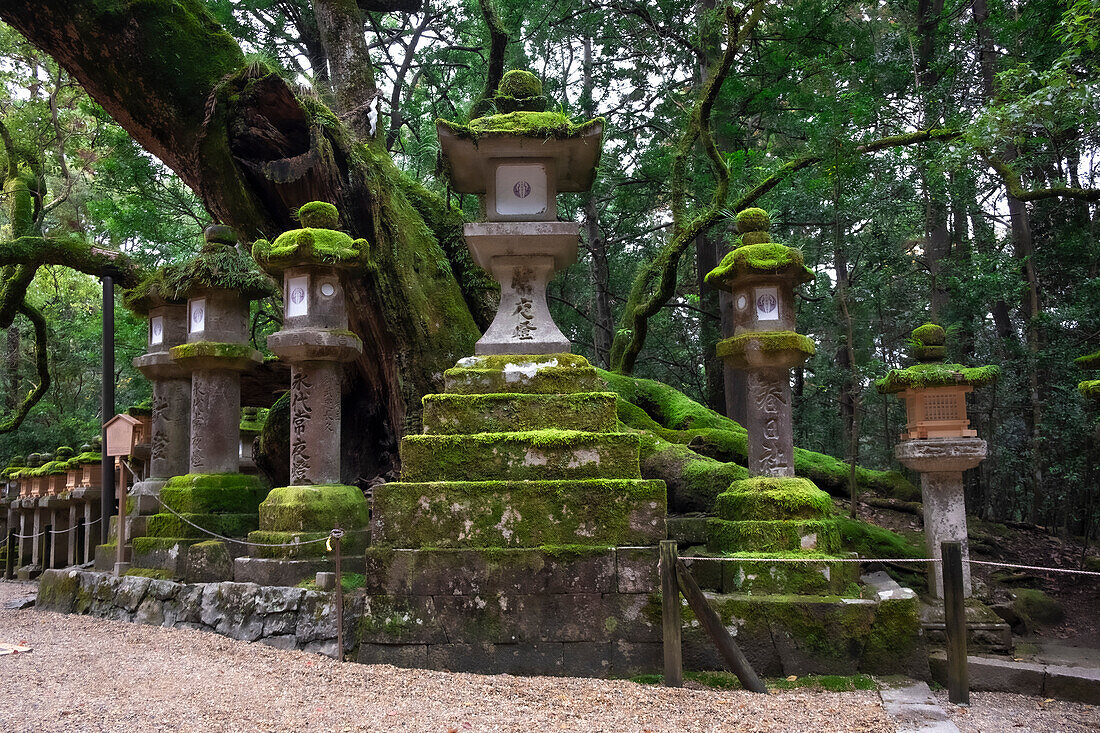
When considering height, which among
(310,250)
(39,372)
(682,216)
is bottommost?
(39,372)

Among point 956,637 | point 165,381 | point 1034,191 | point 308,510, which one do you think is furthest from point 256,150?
point 1034,191

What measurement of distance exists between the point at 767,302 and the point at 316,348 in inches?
153

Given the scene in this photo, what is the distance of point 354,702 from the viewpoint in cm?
434

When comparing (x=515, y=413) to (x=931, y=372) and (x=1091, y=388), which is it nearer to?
(x=931, y=372)

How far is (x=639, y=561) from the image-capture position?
4.99m

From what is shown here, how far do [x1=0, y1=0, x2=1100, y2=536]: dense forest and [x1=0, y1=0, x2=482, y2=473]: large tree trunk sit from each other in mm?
29

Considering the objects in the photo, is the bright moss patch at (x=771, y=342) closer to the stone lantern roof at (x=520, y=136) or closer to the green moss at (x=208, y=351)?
the stone lantern roof at (x=520, y=136)

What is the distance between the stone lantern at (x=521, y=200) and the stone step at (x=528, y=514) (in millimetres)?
1327

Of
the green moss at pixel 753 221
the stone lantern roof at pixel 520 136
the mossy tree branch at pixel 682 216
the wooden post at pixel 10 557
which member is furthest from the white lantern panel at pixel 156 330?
the green moss at pixel 753 221

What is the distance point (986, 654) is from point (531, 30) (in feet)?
34.7

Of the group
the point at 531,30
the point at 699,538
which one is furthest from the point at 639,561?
the point at 531,30

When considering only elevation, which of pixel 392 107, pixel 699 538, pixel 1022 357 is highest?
pixel 392 107

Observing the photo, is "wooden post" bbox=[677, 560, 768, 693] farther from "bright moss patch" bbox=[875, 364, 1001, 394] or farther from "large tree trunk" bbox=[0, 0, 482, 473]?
"large tree trunk" bbox=[0, 0, 482, 473]

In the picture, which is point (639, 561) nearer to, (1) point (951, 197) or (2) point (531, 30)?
(1) point (951, 197)
